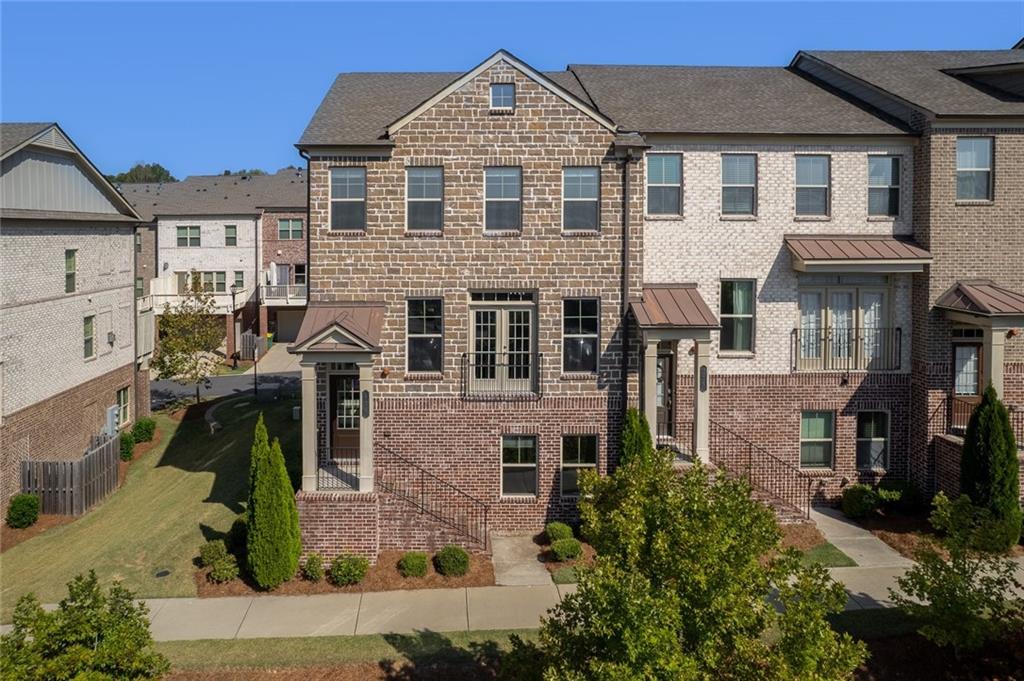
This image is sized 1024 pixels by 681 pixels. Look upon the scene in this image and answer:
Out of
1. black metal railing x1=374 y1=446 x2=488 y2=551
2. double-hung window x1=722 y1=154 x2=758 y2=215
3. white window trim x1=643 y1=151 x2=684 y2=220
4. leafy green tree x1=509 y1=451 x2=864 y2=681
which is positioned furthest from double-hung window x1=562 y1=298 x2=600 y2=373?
leafy green tree x1=509 y1=451 x2=864 y2=681

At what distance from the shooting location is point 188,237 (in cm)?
5031

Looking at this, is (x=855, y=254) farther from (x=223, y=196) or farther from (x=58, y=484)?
(x=223, y=196)

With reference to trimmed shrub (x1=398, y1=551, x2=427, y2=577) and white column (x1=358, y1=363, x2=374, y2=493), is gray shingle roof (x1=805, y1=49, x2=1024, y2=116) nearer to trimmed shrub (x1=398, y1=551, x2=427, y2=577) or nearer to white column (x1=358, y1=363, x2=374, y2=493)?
white column (x1=358, y1=363, x2=374, y2=493)

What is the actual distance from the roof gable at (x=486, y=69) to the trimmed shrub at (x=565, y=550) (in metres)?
9.45

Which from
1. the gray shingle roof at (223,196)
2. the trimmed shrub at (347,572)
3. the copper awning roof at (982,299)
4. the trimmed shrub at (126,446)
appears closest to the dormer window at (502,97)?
the trimmed shrub at (347,572)

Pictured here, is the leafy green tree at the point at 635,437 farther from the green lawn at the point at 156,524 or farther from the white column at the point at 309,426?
the green lawn at the point at 156,524

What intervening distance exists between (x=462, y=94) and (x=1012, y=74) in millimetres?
14438

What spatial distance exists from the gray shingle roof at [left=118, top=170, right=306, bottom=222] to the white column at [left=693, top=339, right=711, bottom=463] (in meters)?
36.6

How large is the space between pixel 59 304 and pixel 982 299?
24703 mm

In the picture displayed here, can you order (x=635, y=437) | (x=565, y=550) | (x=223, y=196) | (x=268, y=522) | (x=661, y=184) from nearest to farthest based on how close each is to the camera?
(x=268, y=522) → (x=565, y=550) → (x=635, y=437) → (x=661, y=184) → (x=223, y=196)

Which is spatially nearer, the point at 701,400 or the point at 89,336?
the point at 701,400

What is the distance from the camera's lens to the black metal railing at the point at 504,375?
19734mm

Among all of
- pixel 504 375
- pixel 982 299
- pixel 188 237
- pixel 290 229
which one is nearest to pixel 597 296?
pixel 504 375

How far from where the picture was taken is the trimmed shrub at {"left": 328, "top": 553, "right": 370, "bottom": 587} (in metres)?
16.8
